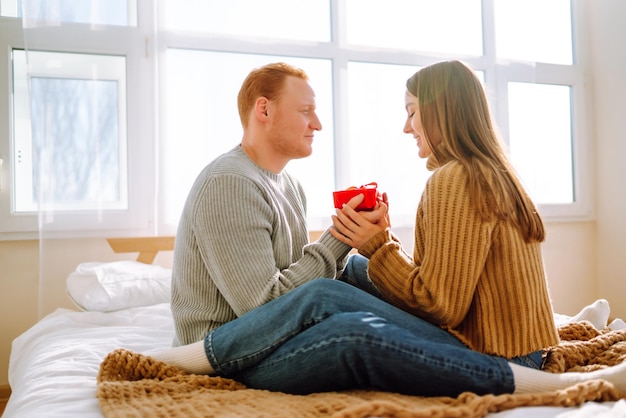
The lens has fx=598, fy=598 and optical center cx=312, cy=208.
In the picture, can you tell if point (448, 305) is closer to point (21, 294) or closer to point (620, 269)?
point (21, 294)

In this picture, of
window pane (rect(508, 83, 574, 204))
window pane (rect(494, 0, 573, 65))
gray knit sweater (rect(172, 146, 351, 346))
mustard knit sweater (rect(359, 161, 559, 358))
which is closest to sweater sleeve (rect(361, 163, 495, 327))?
mustard knit sweater (rect(359, 161, 559, 358))

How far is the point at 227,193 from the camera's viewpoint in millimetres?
1315

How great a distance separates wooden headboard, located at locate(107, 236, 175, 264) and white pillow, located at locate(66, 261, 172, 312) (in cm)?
29

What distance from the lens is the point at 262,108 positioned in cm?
156

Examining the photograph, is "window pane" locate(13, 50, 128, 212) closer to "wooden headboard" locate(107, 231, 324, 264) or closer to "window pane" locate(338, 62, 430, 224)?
"wooden headboard" locate(107, 231, 324, 264)

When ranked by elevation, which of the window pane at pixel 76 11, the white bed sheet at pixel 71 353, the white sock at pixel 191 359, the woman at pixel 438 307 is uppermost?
the window pane at pixel 76 11

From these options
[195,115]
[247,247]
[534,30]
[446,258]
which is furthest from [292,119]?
[534,30]

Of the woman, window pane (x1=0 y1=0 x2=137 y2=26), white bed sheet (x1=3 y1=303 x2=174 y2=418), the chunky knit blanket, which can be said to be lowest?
white bed sheet (x1=3 y1=303 x2=174 y2=418)

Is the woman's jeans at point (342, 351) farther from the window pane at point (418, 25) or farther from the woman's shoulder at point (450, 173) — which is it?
the window pane at point (418, 25)

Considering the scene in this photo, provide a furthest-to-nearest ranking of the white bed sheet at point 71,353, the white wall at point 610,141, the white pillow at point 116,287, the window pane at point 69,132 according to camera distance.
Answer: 1. the white wall at point 610,141
2. the window pane at point 69,132
3. the white pillow at point 116,287
4. the white bed sheet at point 71,353

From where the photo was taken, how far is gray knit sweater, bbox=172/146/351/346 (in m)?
1.26

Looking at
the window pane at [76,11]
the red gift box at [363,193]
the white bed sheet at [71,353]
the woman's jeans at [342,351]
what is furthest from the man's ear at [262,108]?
the window pane at [76,11]

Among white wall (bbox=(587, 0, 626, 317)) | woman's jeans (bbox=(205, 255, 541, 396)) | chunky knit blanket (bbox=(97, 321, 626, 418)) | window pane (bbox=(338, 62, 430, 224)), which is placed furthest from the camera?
white wall (bbox=(587, 0, 626, 317))

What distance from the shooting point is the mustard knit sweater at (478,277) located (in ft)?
3.79
